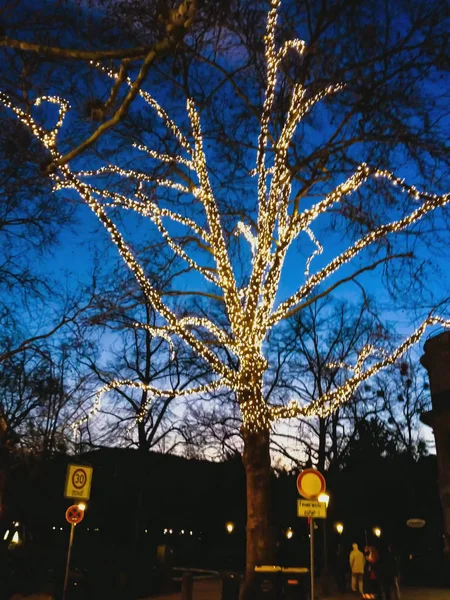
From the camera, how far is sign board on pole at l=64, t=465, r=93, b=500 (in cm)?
964

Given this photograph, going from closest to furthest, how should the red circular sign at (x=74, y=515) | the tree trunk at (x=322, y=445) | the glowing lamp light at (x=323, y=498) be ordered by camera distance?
the glowing lamp light at (x=323, y=498) < the red circular sign at (x=74, y=515) < the tree trunk at (x=322, y=445)

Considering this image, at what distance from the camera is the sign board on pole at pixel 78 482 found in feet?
31.6

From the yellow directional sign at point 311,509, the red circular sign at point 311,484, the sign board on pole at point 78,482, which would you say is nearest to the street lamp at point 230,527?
the sign board on pole at point 78,482

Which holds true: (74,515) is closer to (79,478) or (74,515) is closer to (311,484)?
(79,478)

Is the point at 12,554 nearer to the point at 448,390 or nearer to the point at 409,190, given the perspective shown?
the point at 409,190

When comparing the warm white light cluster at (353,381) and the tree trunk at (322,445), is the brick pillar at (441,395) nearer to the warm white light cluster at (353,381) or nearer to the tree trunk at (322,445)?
the tree trunk at (322,445)

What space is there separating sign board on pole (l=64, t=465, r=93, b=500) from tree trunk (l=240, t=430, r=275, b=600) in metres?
3.18

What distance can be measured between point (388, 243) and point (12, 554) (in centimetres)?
1148

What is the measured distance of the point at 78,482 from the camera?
9.80m

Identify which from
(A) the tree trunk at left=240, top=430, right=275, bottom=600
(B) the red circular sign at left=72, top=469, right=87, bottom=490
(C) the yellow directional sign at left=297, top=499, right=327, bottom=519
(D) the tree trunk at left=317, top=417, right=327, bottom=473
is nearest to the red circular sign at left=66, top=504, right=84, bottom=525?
(B) the red circular sign at left=72, top=469, right=87, bottom=490

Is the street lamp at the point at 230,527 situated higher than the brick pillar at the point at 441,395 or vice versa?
the brick pillar at the point at 441,395

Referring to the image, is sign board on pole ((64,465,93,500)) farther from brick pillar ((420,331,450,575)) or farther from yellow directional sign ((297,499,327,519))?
brick pillar ((420,331,450,575))

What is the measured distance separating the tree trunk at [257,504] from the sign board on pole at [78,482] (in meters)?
3.18

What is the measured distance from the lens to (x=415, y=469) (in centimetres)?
3681
